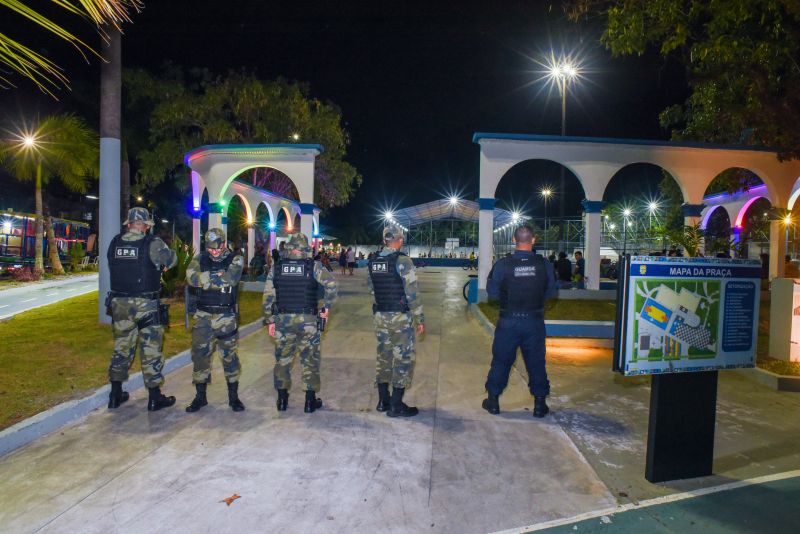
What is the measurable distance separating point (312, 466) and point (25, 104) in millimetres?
22463

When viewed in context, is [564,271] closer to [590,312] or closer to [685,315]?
[590,312]

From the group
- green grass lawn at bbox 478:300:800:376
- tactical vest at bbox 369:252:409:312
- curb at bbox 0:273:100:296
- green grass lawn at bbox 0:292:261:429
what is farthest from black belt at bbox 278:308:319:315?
curb at bbox 0:273:100:296

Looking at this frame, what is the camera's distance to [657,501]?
343 centimetres

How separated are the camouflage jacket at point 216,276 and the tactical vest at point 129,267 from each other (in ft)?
1.43

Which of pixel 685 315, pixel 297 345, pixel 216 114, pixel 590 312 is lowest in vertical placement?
pixel 590 312

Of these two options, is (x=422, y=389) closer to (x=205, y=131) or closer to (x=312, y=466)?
(x=312, y=466)

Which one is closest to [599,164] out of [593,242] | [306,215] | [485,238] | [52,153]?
[593,242]

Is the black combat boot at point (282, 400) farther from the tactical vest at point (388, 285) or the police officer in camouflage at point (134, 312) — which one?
the tactical vest at point (388, 285)

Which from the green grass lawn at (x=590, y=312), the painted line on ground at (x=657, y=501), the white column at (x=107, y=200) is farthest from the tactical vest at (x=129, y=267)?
the green grass lawn at (x=590, y=312)

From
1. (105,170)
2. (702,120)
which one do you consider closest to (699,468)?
(105,170)

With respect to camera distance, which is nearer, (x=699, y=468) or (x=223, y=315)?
(x=699, y=468)

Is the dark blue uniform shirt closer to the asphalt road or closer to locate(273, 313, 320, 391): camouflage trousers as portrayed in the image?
locate(273, 313, 320, 391): camouflage trousers

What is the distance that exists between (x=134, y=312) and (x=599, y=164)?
12.2m

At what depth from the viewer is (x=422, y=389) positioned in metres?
6.01
